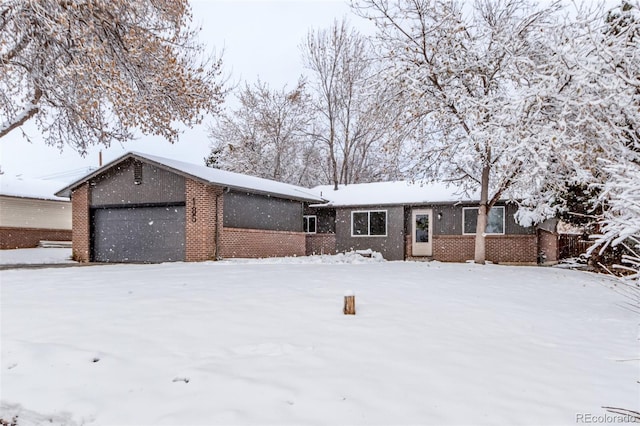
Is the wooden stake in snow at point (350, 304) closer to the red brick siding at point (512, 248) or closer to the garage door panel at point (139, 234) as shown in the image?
the garage door panel at point (139, 234)

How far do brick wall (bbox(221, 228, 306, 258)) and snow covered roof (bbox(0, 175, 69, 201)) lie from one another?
40.3 feet

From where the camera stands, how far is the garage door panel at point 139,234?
1670 cm

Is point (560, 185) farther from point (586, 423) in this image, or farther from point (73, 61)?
point (73, 61)

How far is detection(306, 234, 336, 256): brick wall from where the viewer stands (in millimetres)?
22578

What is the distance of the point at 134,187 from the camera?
17.4 metres

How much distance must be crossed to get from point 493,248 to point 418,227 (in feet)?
11.5

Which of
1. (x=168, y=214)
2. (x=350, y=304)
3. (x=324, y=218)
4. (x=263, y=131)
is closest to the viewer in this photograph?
(x=350, y=304)

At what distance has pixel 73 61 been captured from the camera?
345 inches

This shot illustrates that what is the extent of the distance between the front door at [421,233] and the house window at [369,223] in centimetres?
137

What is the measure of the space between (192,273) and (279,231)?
29.9ft

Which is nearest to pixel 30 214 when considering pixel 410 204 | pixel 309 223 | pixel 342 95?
pixel 309 223

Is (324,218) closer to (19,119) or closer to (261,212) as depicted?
(261,212)

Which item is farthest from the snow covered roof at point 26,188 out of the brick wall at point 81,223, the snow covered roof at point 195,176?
the snow covered roof at point 195,176

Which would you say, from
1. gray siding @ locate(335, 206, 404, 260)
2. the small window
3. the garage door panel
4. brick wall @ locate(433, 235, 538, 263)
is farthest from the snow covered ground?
brick wall @ locate(433, 235, 538, 263)
